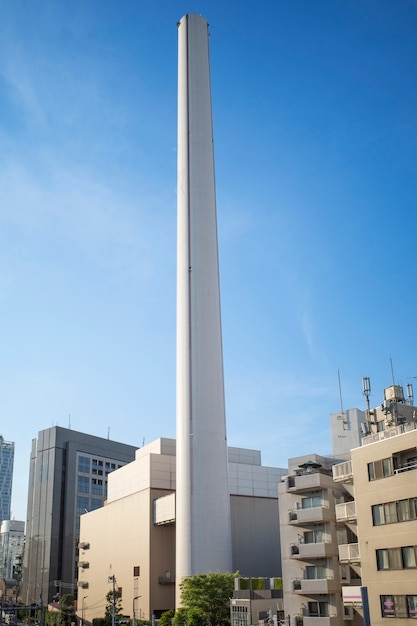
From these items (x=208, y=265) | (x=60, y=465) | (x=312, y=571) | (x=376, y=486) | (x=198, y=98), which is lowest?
(x=312, y=571)

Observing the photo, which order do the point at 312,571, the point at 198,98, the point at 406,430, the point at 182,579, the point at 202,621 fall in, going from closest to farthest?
the point at 406,430 < the point at 312,571 < the point at 202,621 < the point at 182,579 < the point at 198,98

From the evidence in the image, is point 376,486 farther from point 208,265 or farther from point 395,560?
point 208,265

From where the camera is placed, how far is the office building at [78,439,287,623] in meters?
89.8

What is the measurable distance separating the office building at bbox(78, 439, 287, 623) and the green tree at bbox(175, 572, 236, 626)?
47.9 ft

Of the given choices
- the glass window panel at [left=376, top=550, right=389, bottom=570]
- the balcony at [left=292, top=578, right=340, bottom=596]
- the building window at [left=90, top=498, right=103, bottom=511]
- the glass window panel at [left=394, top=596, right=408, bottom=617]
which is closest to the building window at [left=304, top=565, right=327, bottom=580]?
the balcony at [left=292, top=578, right=340, bottom=596]

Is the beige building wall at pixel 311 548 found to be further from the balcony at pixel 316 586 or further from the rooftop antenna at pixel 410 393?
the rooftop antenna at pixel 410 393

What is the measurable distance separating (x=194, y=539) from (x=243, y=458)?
1141 inches

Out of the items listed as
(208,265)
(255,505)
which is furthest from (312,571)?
(208,265)

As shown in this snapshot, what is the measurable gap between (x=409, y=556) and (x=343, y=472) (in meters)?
13.7

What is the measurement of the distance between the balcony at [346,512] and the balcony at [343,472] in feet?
7.28

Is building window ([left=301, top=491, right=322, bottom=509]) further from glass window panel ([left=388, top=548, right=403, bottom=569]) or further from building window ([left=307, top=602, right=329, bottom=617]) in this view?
glass window panel ([left=388, top=548, right=403, bottom=569])

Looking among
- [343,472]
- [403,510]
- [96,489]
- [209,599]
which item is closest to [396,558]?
[403,510]

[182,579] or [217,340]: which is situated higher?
[217,340]

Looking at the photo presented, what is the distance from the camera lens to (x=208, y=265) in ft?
312
